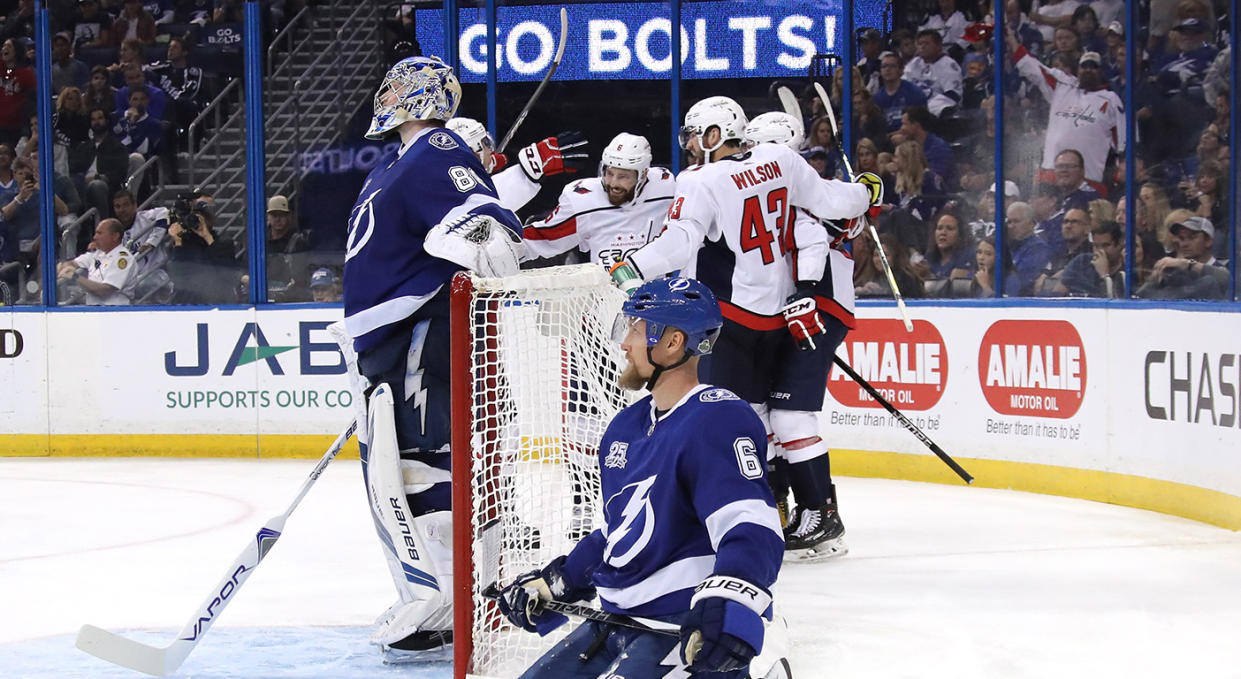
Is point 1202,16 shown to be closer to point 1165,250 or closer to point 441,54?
point 1165,250

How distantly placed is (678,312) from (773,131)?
2.73m

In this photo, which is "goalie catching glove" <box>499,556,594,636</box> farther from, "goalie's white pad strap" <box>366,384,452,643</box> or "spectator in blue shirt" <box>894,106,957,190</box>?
"spectator in blue shirt" <box>894,106,957,190</box>

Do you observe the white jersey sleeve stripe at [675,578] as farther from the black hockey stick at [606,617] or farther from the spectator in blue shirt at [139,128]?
the spectator in blue shirt at [139,128]

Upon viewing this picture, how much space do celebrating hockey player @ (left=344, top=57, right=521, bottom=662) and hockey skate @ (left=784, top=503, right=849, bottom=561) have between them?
1.66 metres

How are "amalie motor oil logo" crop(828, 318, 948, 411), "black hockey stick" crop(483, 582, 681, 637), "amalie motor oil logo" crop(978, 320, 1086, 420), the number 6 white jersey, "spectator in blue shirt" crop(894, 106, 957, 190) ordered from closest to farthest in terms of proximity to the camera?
"black hockey stick" crop(483, 582, 681, 637), the number 6 white jersey, "amalie motor oil logo" crop(978, 320, 1086, 420), "amalie motor oil logo" crop(828, 318, 948, 411), "spectator in blue shirt" crop(894, 106, 957, 190)

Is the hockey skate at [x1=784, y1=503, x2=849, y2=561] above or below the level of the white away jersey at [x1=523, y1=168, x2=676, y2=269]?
below

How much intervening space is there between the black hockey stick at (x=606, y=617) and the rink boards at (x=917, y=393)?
11.4 feet

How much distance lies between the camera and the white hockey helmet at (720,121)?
15.7ft

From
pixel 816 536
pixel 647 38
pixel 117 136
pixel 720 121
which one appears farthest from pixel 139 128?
pixel 816 536

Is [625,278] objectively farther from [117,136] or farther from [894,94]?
[117,136]

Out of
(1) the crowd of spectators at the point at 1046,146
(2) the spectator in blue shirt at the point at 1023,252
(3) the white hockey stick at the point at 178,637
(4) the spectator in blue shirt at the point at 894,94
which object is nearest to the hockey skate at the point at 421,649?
(3) the white hockey stick at the point at 178,637

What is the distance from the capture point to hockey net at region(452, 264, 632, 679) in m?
2.92

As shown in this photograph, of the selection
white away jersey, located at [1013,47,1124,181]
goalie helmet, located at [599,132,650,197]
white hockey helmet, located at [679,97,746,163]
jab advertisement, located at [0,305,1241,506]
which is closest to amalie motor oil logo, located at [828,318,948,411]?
jab advertisement, located at [0,305,1241,506]

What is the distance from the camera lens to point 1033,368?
6230mm
